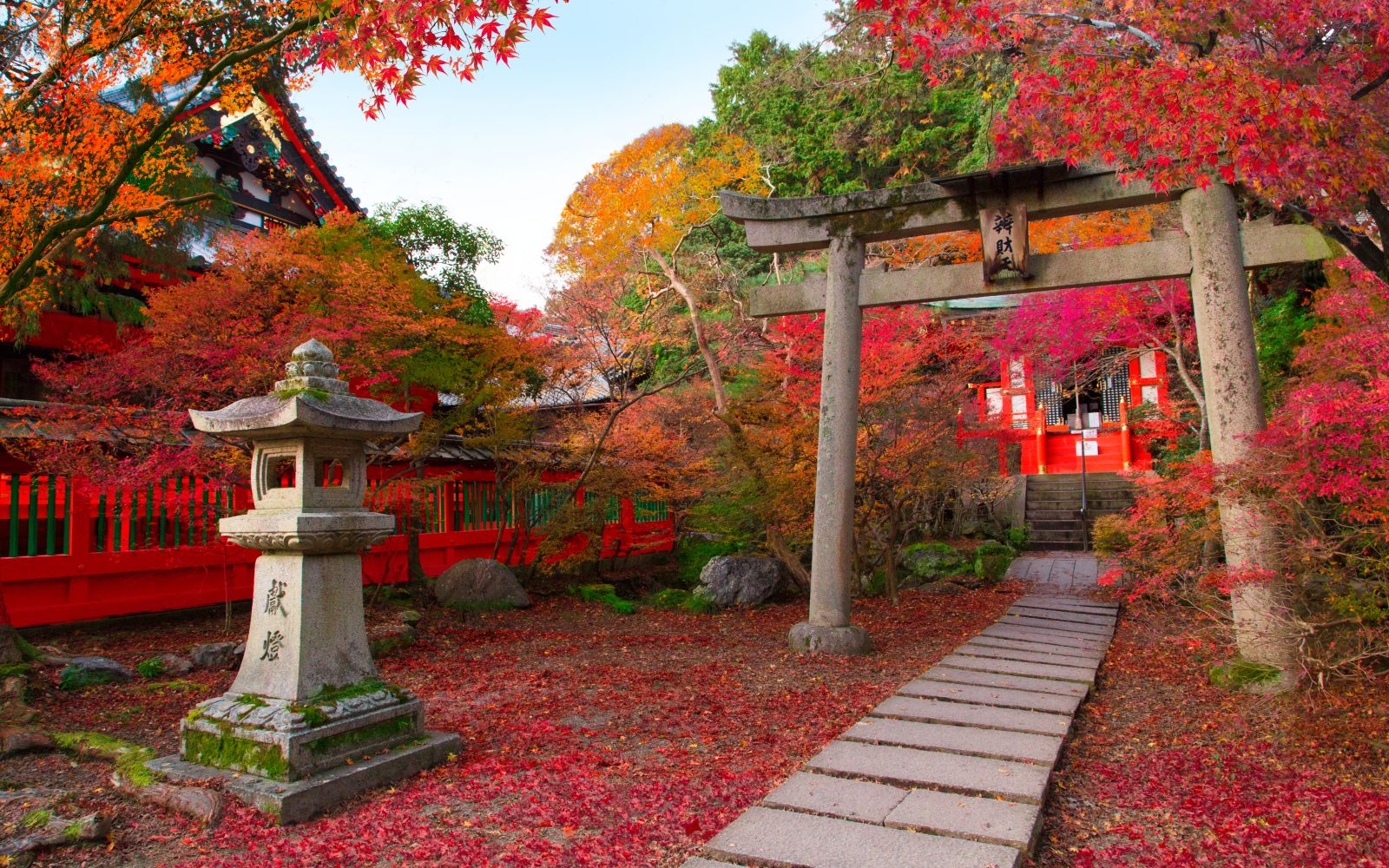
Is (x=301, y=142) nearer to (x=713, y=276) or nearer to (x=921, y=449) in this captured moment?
(x=713, y=276)

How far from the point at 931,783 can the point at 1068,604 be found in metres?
7.62

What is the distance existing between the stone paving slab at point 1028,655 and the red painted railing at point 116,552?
7106 millimetres

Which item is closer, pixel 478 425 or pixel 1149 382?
pixel 478 425

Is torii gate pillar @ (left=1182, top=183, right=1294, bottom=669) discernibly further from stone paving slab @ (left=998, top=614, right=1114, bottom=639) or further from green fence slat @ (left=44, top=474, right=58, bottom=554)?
green fence slat @ (left=44, top=474, right=58, bottom=554)

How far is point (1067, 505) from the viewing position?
58.4 ft

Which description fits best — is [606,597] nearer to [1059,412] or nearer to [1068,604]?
[1068,604]

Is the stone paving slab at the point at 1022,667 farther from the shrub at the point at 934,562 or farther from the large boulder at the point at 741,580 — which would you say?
the shrub at the point at 934,562

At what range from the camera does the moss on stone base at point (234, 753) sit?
416 cm

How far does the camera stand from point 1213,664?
6648mm

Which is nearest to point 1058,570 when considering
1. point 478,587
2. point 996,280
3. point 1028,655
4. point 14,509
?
point 1028,655

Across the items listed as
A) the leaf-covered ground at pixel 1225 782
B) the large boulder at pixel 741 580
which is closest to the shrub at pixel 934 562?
the large boulder at pixel 741 580

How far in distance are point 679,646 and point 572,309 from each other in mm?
8434

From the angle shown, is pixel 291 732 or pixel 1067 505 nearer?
pixel 291 732

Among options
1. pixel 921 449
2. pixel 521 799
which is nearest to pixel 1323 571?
pixel 521 799
